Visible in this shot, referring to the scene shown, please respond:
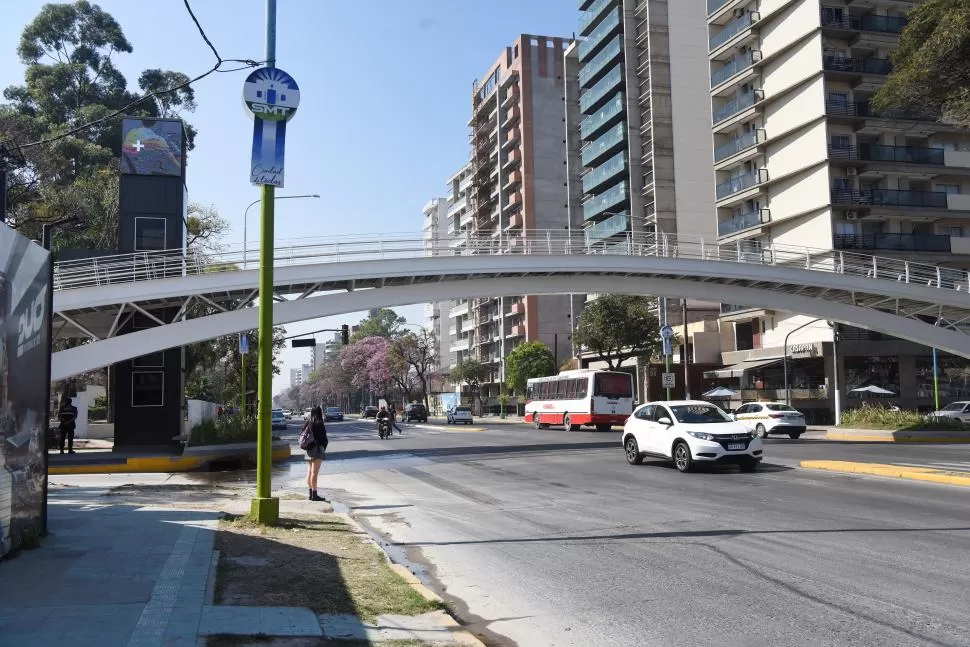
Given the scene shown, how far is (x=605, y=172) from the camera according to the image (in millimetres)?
73812

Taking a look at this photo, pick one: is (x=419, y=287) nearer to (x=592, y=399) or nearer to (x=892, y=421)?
(x=592, y=399)

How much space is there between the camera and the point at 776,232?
5491 centimetres

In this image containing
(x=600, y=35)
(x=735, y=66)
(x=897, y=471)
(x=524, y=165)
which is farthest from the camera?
(x=524, y=165)

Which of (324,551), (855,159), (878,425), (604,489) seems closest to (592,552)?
(324,551)

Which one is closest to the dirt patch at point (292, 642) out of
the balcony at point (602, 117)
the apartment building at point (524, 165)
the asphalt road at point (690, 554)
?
the asphalt road at point (690, 554)

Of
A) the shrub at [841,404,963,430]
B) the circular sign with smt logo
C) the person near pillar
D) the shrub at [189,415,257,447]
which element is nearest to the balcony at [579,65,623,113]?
the shrub at [841,404,963,430]

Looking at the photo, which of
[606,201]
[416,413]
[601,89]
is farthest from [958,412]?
[601,89]

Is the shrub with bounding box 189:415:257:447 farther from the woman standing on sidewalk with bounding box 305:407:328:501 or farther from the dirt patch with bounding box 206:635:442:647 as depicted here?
the dirt patch with bounding box 206:635:442:647

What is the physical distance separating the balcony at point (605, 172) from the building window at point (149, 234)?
49.2 metres

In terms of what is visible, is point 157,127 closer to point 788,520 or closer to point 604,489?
point 604,489

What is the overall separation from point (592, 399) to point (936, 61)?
22.0 metres

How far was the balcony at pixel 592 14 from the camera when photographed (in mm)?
74688

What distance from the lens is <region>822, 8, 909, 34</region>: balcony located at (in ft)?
169

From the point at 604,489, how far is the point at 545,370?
64.5 m
